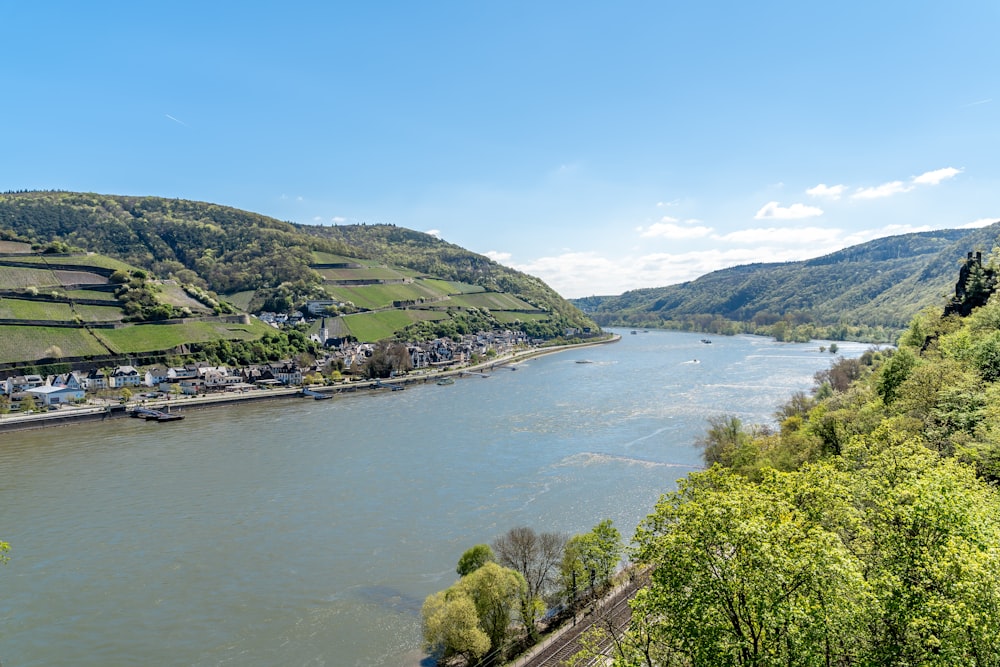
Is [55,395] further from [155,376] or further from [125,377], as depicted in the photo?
[155,376]

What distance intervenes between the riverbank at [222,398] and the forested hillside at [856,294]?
8503 centimetres

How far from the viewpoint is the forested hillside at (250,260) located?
10025 cm

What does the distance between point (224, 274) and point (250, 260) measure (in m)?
6.30

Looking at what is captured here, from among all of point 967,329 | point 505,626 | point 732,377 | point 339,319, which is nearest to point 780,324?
point 732,377

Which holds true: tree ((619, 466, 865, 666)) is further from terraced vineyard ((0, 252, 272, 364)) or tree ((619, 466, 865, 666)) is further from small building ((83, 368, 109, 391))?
terraced vineyard ((0, 252, 272, 364))

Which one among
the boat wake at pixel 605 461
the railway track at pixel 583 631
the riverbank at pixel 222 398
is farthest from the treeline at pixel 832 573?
the riverbank at pixel 222 398

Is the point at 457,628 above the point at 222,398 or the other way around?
the other way around

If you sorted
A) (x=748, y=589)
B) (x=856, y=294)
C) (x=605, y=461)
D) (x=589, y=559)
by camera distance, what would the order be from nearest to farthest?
(x=748, y=589) → (x=589, y=559) → (x=605, y=461) → (x=856, y=294)

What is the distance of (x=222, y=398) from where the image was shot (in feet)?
181

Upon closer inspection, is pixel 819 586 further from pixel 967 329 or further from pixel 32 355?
pixel 32 355

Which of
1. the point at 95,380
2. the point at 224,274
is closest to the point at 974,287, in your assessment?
the point at 95,380

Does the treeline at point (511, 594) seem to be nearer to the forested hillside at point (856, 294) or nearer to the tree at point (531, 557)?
the tree at point (531, 557)

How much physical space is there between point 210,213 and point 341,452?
124389 mm

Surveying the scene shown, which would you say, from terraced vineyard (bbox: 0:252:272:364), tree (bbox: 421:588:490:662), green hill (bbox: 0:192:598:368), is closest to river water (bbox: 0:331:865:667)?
tree (bbox: 421:588:490:662)
